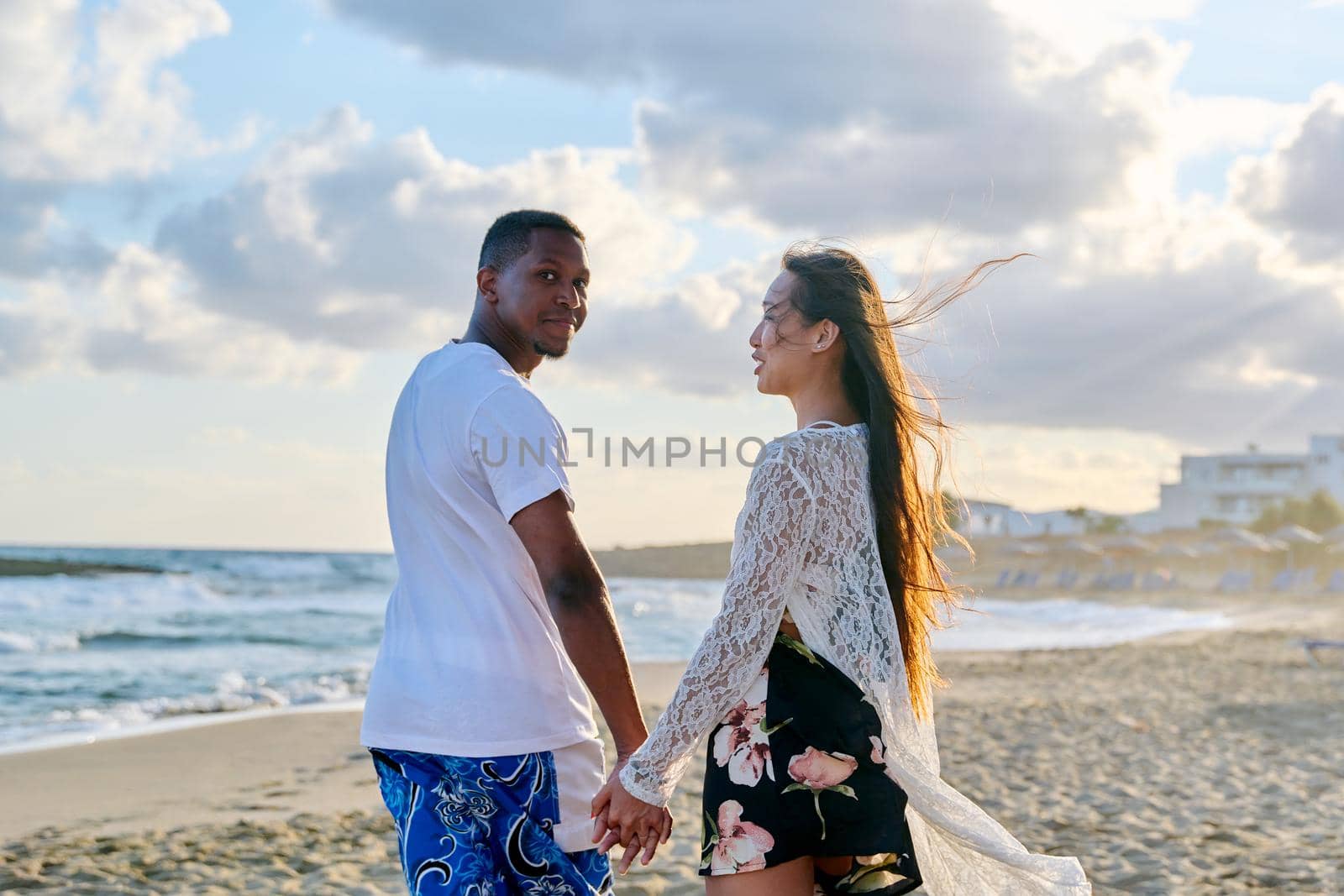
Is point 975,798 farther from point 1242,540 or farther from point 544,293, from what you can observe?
A: point 1242,540

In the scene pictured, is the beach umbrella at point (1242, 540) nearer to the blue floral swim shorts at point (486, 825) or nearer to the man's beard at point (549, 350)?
the man's beard at point (549, 350)

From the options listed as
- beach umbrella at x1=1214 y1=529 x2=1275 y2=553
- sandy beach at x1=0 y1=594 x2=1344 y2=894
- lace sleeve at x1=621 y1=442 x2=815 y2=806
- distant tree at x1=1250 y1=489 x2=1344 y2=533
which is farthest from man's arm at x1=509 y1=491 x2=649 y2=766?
distant tree at x1=1250 y1=489 x2=1344 y2=533

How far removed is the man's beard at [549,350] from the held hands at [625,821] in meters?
0.80

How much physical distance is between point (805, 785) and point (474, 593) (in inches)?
26.0

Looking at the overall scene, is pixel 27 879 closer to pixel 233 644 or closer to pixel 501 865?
pixel 501 865

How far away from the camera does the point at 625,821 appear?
2.00 m

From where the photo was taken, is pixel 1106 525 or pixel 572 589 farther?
pixel 1106 525

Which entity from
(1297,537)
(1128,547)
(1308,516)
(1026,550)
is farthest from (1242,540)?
(1308,516)

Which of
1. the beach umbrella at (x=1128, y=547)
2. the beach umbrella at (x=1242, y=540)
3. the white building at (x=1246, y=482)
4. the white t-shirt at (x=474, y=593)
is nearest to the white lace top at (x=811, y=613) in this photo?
the white t-shirt at (x=474, y=593)

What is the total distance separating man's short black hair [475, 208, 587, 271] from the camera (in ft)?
7.36

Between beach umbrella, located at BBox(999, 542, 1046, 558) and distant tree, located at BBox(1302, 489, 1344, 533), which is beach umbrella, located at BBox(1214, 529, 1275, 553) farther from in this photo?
distant tree, located at BBox(1302, 489, 1344, 533)

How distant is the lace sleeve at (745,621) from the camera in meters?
1.97

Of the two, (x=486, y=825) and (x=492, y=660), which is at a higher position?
(x=492, y=660)

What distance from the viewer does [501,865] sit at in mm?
1987
